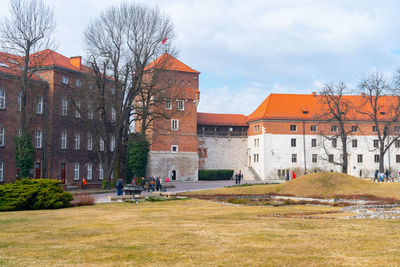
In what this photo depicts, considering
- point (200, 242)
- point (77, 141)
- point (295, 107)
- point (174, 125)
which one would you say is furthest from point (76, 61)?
point (200, 242)

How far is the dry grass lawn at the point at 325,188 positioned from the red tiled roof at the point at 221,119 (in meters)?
37.0

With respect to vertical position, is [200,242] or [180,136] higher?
[180,136]

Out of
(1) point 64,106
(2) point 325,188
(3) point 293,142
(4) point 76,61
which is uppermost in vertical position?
(4) point 76,61

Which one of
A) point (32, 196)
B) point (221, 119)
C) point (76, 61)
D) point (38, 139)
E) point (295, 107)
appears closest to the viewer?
point (32, 196)

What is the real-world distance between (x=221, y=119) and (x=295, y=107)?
1115 centimetres

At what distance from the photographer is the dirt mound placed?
2876 centimetres

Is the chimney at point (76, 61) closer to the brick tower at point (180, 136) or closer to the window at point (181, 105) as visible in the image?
the brick tower at point (180, 136)

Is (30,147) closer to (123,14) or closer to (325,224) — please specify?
(123,14)

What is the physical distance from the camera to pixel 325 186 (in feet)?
97.5

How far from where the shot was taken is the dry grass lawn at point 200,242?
359 inches

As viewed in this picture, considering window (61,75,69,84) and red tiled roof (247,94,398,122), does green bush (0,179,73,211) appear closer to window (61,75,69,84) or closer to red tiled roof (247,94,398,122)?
window (61,75,69,84)

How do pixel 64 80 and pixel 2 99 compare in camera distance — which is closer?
pixel 2 99

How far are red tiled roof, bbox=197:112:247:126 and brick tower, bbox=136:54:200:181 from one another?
203 inches

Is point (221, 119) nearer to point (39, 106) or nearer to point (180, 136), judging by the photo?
point (180, 136)
